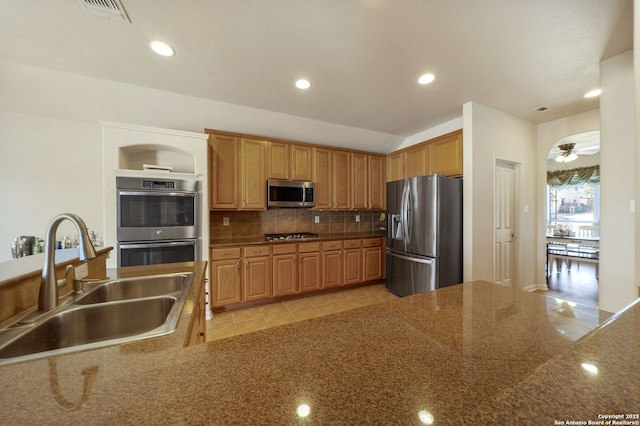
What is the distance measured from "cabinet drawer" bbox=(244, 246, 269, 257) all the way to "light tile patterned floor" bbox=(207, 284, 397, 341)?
2.33 ft

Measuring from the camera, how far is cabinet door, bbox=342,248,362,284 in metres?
3.71

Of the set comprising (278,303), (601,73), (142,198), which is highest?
(601,73)

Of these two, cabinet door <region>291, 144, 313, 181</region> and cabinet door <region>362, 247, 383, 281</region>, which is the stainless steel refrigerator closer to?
cabinet door <region>362, 247, 383, 281</region>

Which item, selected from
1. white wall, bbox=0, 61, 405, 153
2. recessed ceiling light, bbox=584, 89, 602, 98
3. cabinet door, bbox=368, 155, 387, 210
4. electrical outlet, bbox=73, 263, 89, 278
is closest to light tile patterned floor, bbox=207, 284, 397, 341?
electrical outlet, bbox=73, 263, 89, 278

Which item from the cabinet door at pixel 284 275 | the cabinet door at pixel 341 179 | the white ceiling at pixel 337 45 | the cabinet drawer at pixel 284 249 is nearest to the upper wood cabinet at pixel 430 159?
the white ceiling at pixel 337 45

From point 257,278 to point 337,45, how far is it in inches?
108

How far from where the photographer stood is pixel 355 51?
200 cm

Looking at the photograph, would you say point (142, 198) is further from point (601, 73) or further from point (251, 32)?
point (601, 73)

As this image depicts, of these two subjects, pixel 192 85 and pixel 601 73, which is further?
pixel 192 85

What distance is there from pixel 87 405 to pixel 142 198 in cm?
268

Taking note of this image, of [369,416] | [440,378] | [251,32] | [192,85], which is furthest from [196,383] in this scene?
[192,85]

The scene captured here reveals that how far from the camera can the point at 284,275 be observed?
10.7 ft

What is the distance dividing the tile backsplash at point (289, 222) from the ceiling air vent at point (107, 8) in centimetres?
228

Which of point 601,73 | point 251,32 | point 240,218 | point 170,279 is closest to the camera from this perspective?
point 170,279
